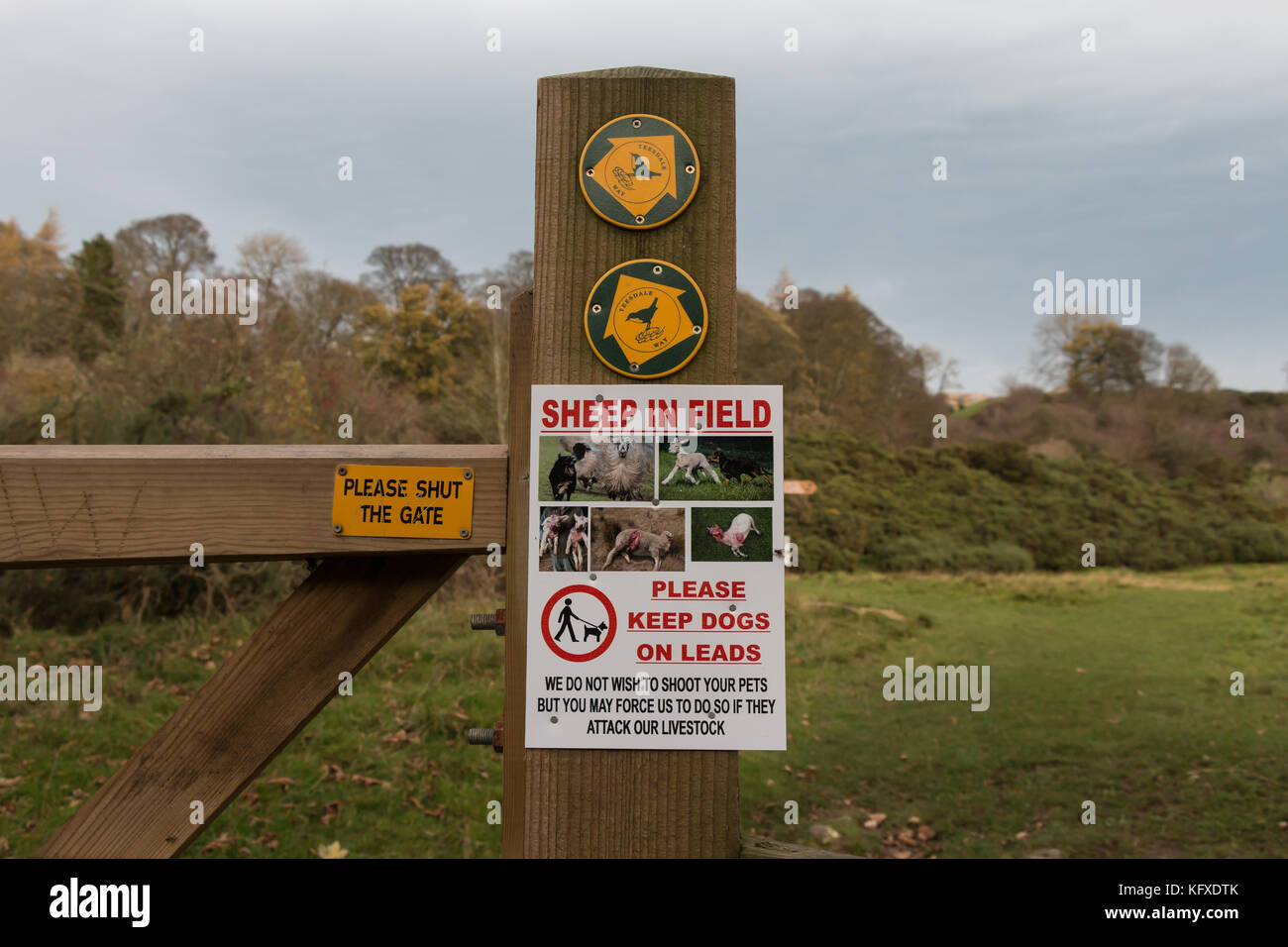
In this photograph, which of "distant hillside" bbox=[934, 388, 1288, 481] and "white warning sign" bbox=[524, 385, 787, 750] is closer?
"white warning sign" bbox=[524, 385, 787, 750]

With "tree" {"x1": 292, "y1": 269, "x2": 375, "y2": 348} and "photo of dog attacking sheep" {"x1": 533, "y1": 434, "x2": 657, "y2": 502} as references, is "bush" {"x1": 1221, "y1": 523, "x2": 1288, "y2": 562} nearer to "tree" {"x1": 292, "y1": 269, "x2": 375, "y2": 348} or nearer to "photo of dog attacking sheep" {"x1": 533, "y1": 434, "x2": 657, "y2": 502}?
"tree" {"x1": 292, "y1": 269, "x2": 375, "y2": 348}

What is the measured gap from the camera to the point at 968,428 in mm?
17000

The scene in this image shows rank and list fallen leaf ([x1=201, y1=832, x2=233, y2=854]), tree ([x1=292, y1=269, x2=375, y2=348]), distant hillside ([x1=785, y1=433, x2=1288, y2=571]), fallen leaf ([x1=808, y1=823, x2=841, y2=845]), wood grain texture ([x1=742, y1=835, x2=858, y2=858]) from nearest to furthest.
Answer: wood grain texture ([x1=742, y1=835, x2=858, y2=858])
fallen leaf ([x1=201, y1=832, x2=233, y2=854])
fallen leaf ([x1=808, y1=823, x2=841, y2=845])
tree ([x1=292, y1=269, x2=375, y2=348])
distant hillside ([x1=785, y1=433, x2=1288, y2=571])

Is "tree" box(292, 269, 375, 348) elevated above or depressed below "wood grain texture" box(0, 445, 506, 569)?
above

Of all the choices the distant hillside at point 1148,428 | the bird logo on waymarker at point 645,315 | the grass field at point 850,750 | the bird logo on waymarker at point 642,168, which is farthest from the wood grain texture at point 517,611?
the distant hillside at point 1148,428

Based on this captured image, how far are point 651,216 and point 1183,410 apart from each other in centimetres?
1894

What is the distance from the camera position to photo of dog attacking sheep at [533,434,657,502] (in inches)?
47.8

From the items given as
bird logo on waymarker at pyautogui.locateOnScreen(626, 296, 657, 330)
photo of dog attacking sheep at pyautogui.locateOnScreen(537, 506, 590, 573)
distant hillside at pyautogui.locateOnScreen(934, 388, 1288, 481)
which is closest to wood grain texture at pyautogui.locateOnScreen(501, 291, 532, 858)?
photo of dog attacking sheep at pyautogui.locateOnScreen(537, 506, 590, 573)

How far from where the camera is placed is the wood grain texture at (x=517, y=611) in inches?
49.3

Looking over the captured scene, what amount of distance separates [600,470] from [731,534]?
20 cm

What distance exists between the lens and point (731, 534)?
1.21 metres

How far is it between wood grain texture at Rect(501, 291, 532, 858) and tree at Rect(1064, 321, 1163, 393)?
1810cm

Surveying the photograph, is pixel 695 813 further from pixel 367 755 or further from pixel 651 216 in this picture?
pixel 367 755

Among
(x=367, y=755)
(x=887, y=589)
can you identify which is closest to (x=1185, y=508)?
(x=887, y=589)
